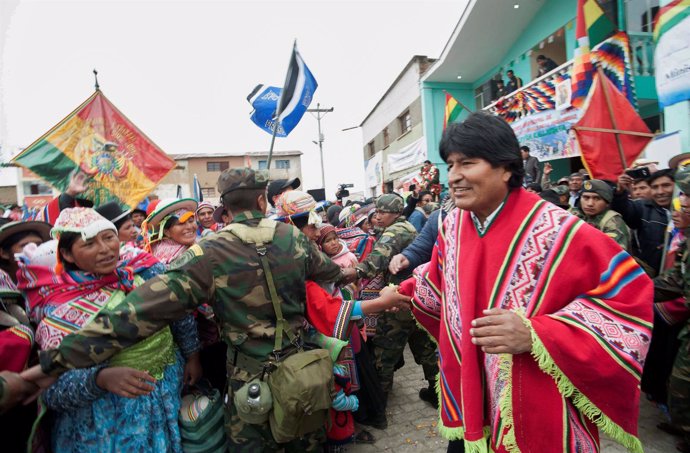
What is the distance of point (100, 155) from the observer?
16.8ft

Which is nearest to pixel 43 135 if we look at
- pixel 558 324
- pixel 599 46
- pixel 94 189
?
pixel 94 189

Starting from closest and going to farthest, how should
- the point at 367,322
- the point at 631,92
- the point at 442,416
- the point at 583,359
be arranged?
the point at 583,359 → the point at 442,416 → the point at 367,322 → the point at 631,92

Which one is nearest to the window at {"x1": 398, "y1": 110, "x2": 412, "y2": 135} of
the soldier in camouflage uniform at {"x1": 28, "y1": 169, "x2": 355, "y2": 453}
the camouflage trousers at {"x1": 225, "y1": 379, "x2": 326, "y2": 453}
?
the soldier in camouflage uniform at {"x1": 28, "y1": 169, "x2": 355, "y2": 453}

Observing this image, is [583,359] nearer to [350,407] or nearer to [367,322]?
[350,407]

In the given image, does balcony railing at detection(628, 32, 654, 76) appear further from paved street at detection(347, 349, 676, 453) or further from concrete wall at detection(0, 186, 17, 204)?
concrete wall at detection(0, 186, 17, 204)

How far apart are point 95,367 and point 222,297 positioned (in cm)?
76

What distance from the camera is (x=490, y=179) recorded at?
5.49 feet

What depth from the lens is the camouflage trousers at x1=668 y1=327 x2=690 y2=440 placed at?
287 cm

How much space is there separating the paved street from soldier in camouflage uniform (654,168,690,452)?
0.67ft

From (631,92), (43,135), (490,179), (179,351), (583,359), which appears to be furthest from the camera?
→ (631,92)

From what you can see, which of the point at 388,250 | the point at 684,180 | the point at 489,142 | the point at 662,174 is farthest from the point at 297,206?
the point at 662,174

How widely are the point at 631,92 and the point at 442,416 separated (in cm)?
772

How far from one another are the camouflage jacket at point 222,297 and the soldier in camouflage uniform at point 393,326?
131cm

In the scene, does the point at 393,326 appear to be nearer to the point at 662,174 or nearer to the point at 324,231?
the point at 324,231
